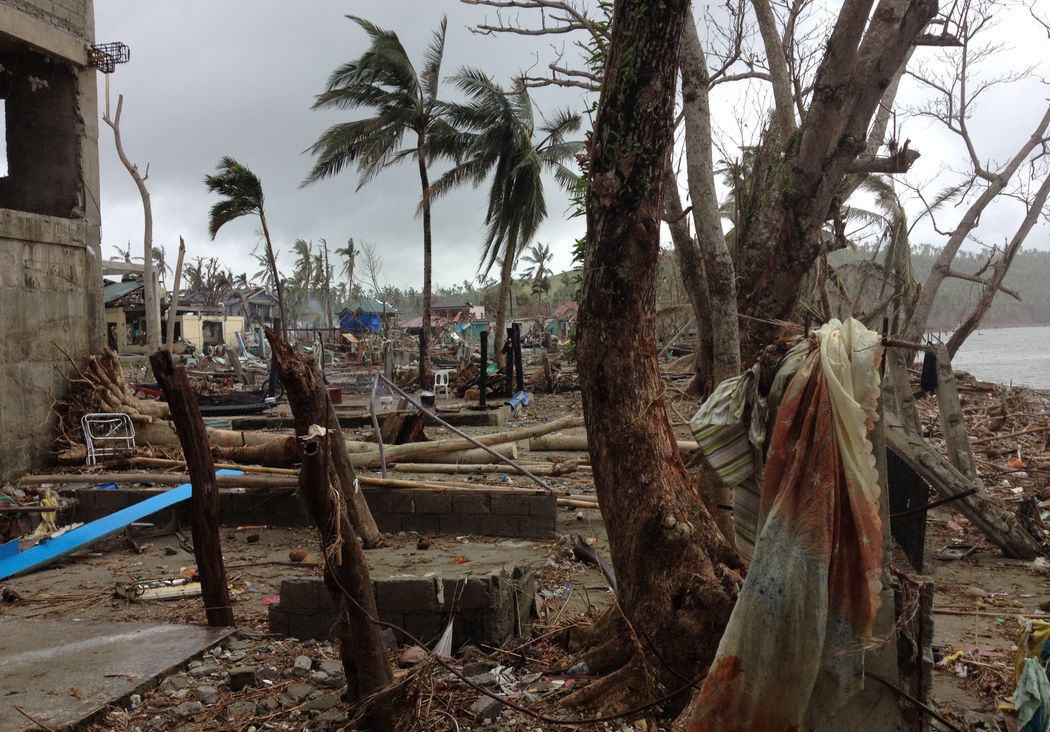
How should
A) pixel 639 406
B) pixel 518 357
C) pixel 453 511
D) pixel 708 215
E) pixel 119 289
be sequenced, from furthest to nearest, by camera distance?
pixel 119 289 → pixel 518 357 → pixel 453 511 → pixel 708 215 → pixel 639 406

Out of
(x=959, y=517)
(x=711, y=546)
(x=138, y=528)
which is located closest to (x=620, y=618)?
(x=711, y=546)

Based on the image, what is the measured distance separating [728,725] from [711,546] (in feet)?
3.47

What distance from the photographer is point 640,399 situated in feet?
12.3

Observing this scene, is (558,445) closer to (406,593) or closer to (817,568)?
(406,593)

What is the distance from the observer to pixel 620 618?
3.98m

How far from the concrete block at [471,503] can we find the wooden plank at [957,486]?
3.35 meters

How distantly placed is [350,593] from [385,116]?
2089 centimetres

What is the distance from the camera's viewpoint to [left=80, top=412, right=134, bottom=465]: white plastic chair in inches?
379

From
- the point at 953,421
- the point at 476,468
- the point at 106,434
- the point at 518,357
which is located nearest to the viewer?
the point at 953,421

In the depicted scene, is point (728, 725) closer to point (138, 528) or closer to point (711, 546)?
point (711, 546)

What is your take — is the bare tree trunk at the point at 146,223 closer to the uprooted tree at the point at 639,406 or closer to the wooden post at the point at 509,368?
the wooden post at the point at 509,368

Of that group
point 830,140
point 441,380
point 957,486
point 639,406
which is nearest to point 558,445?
point 957,486

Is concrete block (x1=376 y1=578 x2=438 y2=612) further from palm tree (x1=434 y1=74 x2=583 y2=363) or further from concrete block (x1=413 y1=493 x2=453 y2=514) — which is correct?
palm tree (x1=434 y1=74 x2=583 y2=363)

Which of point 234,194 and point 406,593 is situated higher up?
point 234,194
